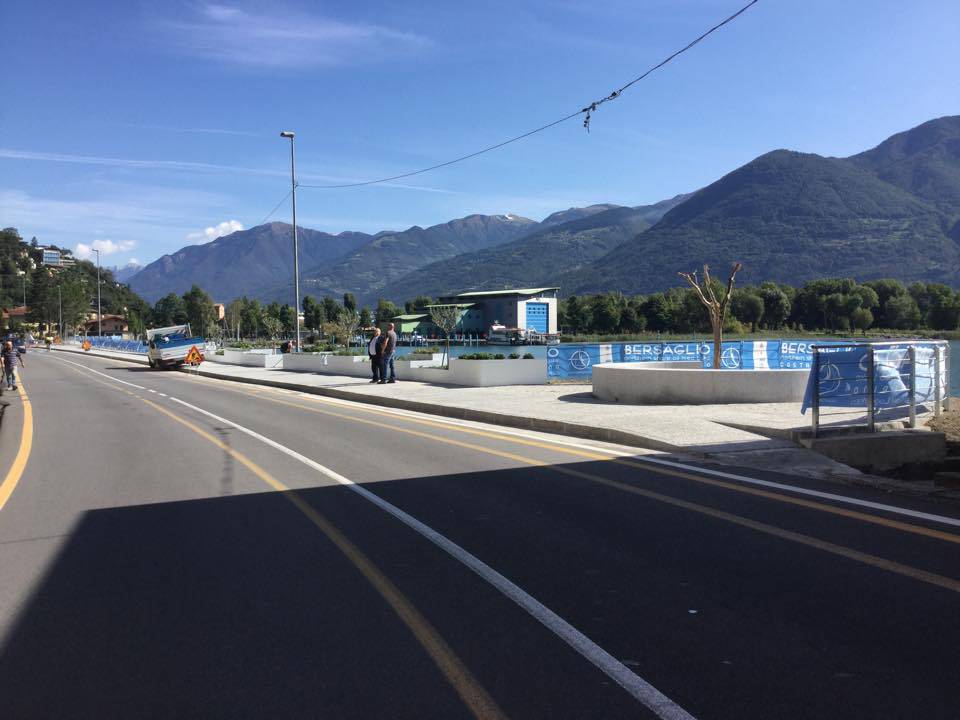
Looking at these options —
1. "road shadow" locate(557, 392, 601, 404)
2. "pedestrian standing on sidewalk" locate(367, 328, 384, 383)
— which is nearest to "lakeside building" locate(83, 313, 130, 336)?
"pedestrian standing on sidewalk" locate(367, 328, 384, 383)

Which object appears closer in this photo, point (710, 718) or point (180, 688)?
point (710, 718)

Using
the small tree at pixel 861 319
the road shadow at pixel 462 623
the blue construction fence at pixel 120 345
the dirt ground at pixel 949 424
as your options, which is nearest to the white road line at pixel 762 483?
the road shadow at pixel 462 623

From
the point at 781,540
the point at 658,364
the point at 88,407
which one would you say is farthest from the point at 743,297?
the point at 781,540

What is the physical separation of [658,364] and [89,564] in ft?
61.2

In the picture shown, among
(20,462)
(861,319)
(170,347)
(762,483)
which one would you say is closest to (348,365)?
Answer: (170,347)

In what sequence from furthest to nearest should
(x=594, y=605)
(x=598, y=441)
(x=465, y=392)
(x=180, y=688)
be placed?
(x=465, y=392) < (x=598, y=441) < (x=594, y=605) < (x=180, y=688)

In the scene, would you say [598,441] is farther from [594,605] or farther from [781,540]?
[594,605]

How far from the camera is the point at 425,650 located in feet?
13.6

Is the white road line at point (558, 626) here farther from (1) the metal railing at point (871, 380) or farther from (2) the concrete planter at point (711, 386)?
(2) the concrete planter at point (711, 386)

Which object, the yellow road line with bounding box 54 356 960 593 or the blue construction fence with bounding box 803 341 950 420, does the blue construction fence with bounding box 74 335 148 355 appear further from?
the yellow road line with bounding box 54 356 960 593

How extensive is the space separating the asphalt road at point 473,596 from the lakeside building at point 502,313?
12740 cm

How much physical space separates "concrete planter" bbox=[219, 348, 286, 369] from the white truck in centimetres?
235

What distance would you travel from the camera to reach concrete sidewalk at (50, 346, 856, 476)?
1104cm

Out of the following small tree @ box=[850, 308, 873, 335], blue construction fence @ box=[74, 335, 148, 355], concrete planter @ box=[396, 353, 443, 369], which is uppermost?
small tree @ box=[850, 308, 873, 335]
